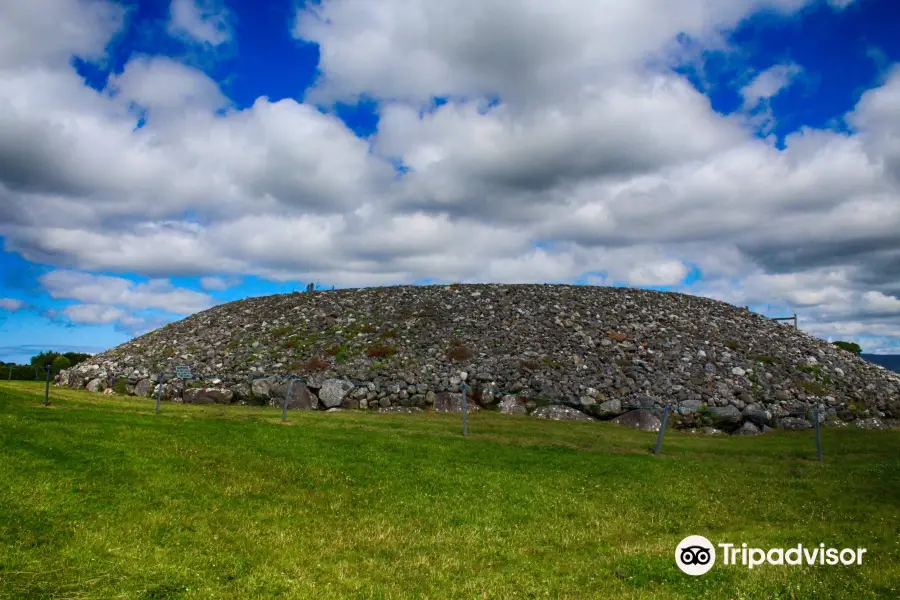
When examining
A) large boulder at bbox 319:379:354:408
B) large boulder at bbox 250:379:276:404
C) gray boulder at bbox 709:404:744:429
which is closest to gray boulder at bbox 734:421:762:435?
gray boulder at bbox 709:404:744:429

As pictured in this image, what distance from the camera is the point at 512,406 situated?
3556 centimetres

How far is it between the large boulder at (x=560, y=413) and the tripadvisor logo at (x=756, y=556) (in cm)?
2136

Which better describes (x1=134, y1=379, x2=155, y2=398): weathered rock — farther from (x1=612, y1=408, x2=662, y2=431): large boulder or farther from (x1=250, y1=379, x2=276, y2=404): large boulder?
(x1=612, y1=408, x2=662, y2=431): large boulder

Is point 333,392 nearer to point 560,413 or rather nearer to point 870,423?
point 560,413

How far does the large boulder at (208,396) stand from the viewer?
3812 cm

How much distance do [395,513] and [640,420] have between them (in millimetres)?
22229

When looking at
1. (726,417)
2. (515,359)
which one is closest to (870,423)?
(726,417)

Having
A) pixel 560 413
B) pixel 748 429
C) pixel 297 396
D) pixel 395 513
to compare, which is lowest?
pixel 395 513

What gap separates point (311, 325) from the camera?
1900 inches

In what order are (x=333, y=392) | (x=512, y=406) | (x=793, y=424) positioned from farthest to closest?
(x=333, y=392) → (x=512, y=406) → (x=793, y=424)

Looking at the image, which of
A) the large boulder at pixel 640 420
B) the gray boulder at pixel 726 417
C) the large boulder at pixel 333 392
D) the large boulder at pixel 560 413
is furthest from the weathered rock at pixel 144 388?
the gray boulder at pixel 726 417

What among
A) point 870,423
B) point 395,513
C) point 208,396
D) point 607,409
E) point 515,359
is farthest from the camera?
point 515,359

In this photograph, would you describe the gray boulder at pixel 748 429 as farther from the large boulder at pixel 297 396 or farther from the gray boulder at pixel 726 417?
the large boulder at pixel 297 396

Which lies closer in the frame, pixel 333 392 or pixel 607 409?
pixel 607 409
